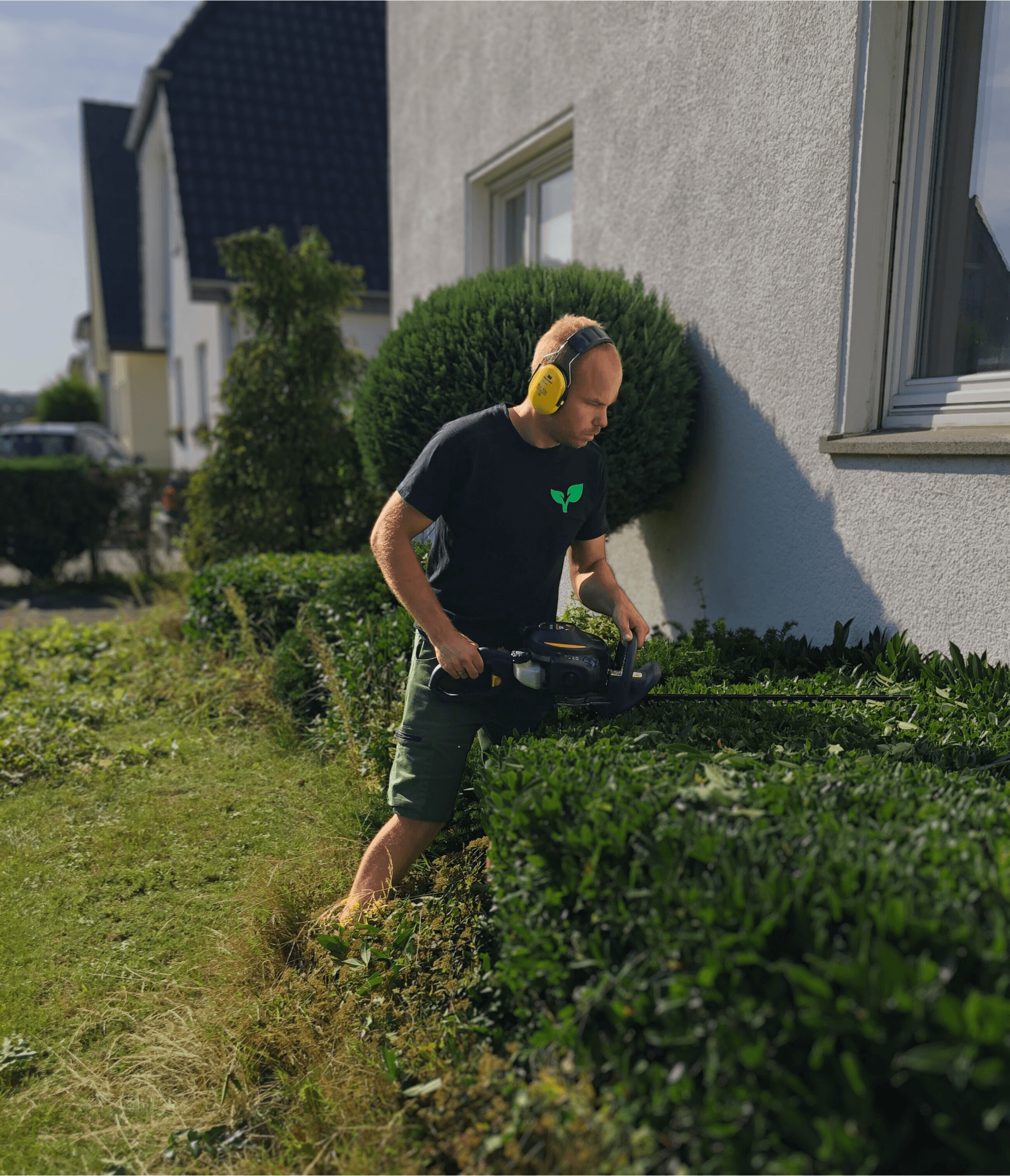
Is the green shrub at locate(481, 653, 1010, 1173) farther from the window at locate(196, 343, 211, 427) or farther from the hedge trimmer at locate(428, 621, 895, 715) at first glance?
the window at locate(196, 343, 211, 427)

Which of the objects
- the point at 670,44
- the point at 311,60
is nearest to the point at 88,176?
the point at 311,60

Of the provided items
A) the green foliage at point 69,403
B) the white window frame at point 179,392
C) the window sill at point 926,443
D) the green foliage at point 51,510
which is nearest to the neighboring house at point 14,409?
the green foliage at point 69,403

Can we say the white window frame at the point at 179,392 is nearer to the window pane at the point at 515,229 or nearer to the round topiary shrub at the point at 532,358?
the window pane at the point at 515,229

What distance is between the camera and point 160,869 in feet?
11.8

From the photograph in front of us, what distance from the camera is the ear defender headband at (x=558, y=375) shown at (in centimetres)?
255

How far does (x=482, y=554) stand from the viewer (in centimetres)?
275

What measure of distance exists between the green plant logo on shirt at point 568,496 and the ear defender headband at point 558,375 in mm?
253

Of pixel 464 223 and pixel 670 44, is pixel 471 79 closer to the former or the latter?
pixel 464 223

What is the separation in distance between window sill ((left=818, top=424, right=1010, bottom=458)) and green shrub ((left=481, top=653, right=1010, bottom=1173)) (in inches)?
48.2

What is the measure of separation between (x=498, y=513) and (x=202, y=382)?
1606 centimetres

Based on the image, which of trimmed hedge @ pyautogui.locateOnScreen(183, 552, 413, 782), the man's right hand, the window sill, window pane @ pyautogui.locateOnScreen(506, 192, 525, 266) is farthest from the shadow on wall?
window pane @ pyautogui.locateOnScreen(506, 192, 525, 266)

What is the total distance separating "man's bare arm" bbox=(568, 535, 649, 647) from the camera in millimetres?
2861

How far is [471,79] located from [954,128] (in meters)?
4.64

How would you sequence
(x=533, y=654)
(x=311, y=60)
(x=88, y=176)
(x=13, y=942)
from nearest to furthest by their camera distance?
(x=533, y=654)
(x=13, y=942)
(x=311, y=60)
(x=88, y=176)
